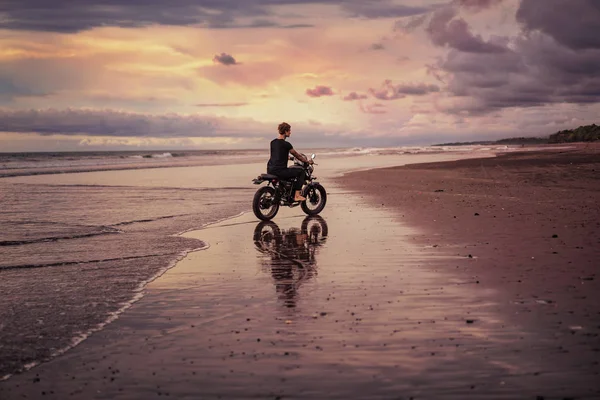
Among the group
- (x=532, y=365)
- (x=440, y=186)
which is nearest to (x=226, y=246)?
(x=532, y=365)

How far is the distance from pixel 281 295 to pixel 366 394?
10.7 ft

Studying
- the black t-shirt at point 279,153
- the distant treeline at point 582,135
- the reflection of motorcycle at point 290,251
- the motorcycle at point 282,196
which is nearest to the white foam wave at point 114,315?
the reflection of motorcycle at point 290,251

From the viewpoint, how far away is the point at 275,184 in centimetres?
1748

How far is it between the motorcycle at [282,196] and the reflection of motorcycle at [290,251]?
0.76 metres

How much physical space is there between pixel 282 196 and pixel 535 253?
8.74 m

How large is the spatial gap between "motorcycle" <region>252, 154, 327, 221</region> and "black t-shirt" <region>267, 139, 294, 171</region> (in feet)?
1.08

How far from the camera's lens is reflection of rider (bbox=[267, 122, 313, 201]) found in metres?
17.3

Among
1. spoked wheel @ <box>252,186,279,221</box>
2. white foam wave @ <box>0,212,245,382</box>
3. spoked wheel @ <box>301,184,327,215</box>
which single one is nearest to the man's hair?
spoked wheel @ <box>252,186,279,221</box>

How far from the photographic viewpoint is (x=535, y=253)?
395 inches

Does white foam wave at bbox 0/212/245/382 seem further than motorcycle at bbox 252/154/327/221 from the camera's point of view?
No

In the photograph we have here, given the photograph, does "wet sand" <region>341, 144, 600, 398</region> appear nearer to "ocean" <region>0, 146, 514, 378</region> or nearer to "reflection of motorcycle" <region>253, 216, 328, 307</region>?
"reflection of motorcycle" <region>253, 216, 328, 307</region>

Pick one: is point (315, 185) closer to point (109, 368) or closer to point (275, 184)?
point (275, 184)

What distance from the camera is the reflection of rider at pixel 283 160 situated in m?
17.3

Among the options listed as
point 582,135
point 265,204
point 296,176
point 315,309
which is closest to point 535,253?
point 315,309
